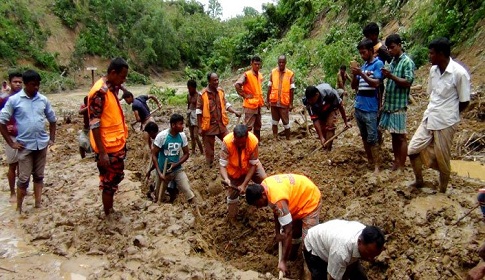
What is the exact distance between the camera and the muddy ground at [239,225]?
387 centimetres

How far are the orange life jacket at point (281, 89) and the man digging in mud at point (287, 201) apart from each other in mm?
3656

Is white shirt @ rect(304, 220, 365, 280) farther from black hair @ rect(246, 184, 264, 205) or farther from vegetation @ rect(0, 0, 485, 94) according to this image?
vegetation @ rect(0, 0, 485, 94)

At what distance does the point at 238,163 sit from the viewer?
5.04 m

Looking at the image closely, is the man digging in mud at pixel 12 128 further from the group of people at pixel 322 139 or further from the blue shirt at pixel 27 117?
the blue shirt at pixel 27 117

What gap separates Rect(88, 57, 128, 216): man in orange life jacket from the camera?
13.7 feet

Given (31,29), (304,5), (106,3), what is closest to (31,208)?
(304,5)

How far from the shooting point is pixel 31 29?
Result: 87.4 ft

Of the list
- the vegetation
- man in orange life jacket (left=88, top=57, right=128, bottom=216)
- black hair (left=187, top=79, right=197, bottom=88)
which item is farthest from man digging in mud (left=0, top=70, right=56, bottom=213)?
the vegetation

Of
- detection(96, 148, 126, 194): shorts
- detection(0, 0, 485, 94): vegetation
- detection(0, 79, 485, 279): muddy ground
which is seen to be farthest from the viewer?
detection(0, 0, 485, 94): vegetation

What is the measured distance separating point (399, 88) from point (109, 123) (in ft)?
10.2

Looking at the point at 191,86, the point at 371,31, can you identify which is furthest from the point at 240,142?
the point at 191,86

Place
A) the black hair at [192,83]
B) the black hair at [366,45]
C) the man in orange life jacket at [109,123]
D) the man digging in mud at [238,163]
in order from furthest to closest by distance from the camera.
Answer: the black hair at [192,83], the black hair at [366,45], the man digging in mud at [238,163], the man in orange life jacket at [109,123]

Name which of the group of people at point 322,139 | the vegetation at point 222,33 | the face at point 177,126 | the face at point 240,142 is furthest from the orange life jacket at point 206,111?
the vegetation at point 222,33

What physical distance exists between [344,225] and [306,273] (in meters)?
1.09
